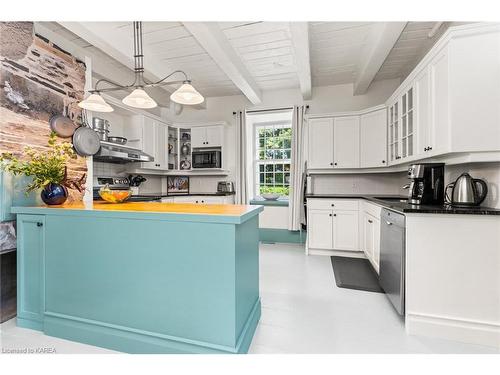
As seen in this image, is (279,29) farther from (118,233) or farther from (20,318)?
(20,318)

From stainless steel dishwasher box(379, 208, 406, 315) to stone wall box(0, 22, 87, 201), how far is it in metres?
3.11

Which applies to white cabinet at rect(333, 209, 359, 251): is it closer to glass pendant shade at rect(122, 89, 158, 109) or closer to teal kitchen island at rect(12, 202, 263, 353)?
teal kitchen island at rect(12, 202, 263, 353)

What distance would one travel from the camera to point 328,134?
393cm

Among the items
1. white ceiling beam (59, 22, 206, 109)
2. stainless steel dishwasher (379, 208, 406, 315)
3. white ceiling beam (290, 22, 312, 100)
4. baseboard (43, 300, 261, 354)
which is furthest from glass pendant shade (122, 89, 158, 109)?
stainless steel dishwasher (379, 208, 406, 315)

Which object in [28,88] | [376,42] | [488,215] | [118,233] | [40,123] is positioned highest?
[376,42]

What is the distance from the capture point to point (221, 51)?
8.85ft

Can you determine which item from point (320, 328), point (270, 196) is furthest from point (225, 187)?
point (320, 328)

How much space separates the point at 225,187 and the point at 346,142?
7.79 ft

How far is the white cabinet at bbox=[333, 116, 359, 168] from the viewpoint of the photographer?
150 inches

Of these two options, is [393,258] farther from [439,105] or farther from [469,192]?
[439,105]

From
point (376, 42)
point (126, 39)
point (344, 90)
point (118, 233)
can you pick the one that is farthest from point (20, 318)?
point (344, 90)

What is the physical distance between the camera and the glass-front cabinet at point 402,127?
2.62 m

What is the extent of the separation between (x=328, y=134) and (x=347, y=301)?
264cm

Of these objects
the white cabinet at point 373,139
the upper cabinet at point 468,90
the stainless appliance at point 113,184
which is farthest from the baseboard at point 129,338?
the white cabinet at point 373,139
